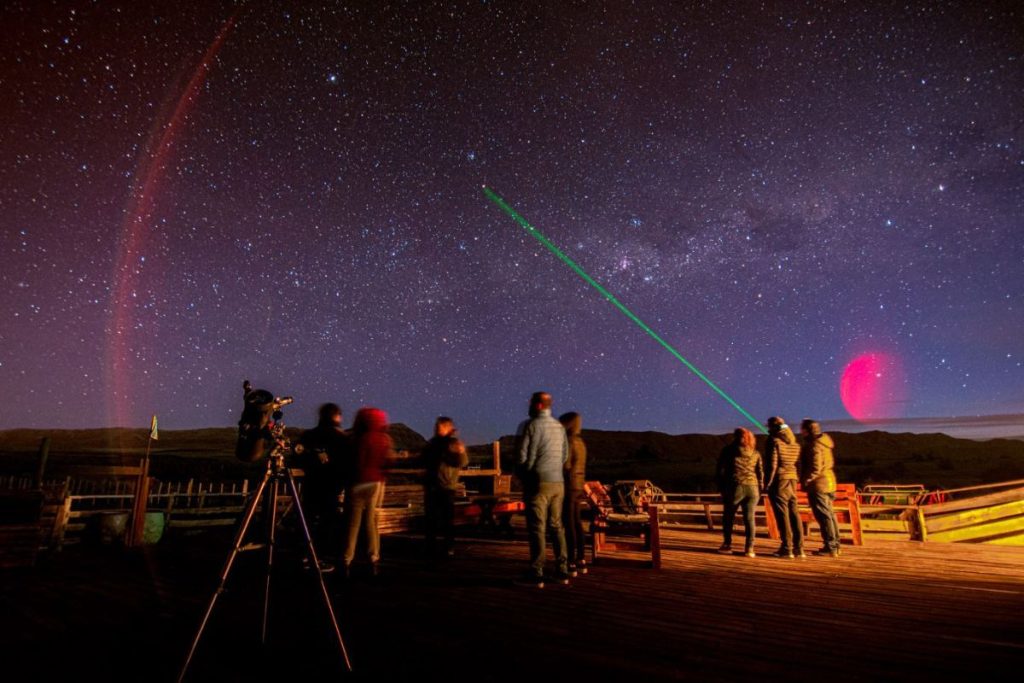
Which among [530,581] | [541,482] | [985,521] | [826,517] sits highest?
[541,482]

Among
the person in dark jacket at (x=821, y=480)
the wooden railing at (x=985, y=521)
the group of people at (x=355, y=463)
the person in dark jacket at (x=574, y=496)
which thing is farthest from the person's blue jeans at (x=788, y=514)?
the wooden railing at (x=985, y=521)

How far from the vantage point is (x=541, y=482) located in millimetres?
5301

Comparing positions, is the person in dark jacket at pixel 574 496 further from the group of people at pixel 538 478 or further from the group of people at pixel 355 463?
the group of people at pixel 355 463

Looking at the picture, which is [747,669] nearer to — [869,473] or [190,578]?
[190,578]

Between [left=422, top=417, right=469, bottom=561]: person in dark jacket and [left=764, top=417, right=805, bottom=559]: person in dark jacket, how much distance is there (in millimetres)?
4333

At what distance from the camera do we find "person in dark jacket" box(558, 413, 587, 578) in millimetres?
6074

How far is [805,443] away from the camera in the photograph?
7496mm

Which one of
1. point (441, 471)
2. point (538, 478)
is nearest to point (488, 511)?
point (441, 471)

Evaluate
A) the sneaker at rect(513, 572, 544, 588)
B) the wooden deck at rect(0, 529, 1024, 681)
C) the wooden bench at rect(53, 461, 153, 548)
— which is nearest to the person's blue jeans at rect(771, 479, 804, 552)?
the wooden deck at rect(0, 529, 1024, 681)

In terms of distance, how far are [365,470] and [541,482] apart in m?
1.83

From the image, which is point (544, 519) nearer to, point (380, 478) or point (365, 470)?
point (380, 478)

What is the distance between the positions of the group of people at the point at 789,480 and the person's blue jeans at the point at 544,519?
3.30m

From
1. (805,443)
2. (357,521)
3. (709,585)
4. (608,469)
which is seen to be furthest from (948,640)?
(608,469)

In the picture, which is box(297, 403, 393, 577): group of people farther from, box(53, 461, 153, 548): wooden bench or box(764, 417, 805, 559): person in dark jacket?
box(764, 417, 805, 559): person in dark jacket
